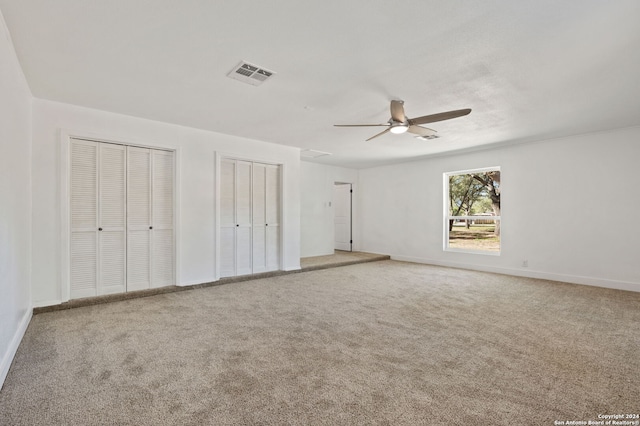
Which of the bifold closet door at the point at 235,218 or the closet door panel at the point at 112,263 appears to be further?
the bifold closet door at the point at 235,218

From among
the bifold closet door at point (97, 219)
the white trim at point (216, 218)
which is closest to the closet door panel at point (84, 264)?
the bifold closet door at point (97, 219)

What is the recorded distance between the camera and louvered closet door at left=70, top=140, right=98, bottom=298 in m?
3.88

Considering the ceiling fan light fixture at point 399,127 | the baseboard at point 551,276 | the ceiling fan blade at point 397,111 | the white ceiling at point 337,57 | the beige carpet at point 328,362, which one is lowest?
the beige carpet at point 328,362

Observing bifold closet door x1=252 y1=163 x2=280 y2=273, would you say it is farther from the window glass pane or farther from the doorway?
the window glass pane

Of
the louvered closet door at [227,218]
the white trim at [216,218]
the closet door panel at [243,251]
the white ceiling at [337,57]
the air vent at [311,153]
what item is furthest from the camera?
the air vent at [311,153]

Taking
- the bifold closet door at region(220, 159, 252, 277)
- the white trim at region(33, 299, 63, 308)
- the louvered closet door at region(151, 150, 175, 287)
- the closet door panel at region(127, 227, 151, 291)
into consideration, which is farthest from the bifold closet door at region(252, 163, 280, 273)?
the white trim at region(33, 299, 63, 308)

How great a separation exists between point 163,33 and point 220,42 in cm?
41

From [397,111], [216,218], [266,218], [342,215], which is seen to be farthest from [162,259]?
[342,215]

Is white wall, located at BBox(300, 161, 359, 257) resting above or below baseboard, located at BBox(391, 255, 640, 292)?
above

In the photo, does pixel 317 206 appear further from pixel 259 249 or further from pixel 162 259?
pixel 162 259

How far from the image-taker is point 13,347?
250cm

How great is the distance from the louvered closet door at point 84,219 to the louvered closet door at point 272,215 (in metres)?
2.60

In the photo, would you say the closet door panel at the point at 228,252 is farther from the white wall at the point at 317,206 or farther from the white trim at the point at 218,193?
the white wall at the point at 317,206

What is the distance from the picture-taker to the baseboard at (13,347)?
2148 mm
